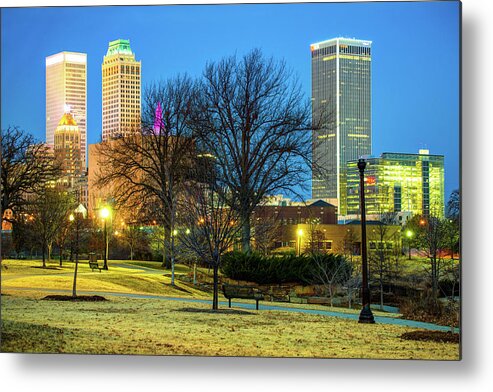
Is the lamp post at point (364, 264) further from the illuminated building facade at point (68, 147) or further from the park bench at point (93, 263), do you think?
the park bench at point (93, 263)

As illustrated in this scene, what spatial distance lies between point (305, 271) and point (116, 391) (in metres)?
6.96

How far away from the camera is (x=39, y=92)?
13.6 metres

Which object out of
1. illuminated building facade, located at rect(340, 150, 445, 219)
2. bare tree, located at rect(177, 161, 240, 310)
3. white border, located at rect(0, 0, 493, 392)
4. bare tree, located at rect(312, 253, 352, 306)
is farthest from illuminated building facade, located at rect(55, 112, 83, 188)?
bare tree, located at rect(312, 253, 352, 306)

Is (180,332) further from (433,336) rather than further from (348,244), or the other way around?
(348,244)

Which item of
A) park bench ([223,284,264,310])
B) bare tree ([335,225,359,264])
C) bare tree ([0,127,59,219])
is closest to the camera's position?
bare tree ([0,127,59,219])

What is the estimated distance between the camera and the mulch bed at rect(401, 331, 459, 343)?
12.0m

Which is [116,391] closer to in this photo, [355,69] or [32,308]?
[32,308]

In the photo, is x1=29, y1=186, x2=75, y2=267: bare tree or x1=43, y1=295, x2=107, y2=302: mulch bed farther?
x1=29, y1=186, x2=75, y2=267: bare tree

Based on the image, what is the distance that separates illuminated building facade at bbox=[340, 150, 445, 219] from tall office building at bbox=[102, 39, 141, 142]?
148 inches

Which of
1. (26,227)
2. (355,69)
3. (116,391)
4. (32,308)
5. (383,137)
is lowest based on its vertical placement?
(116,391)

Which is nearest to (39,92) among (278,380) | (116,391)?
(116,391)

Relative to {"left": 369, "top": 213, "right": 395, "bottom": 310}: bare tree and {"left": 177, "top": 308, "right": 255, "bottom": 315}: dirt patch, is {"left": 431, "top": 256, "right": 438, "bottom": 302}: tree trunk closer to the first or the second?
{"left": 369, "top": 213, "right": 395, "bottom": 310}: bare tree

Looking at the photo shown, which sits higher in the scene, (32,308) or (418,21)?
(418,21)

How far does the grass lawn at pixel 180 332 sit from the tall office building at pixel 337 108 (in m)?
2.52
